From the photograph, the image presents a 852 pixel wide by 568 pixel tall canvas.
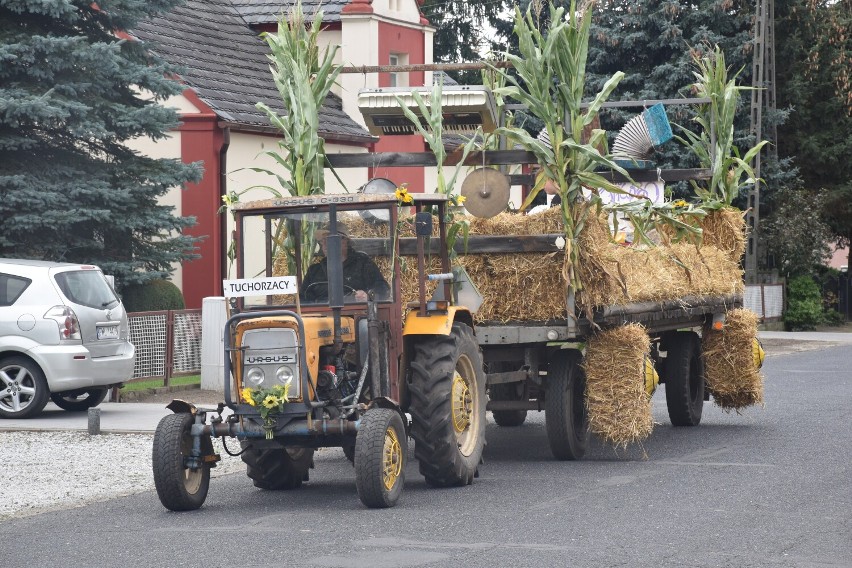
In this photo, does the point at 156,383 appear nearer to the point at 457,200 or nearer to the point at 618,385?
the point at 457,200

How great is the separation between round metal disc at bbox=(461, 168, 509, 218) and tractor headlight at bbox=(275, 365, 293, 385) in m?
3.17

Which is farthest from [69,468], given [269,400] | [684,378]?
[684,378]

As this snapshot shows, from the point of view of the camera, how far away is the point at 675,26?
39219 millimetres

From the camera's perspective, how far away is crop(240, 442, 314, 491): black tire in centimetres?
1105

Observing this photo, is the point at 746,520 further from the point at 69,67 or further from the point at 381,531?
the point at 69,67

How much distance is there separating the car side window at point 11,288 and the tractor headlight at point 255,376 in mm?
7199

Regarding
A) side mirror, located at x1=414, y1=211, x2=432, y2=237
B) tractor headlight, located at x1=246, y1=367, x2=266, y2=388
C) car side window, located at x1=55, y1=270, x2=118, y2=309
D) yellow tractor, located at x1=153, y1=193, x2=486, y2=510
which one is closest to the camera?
yellow tractor, located at x1=153, y1=193, x2=486, y2=510

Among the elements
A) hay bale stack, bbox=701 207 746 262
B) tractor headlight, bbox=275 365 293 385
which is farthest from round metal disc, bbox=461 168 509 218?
hay bale stack, bbox=701 207 746 262

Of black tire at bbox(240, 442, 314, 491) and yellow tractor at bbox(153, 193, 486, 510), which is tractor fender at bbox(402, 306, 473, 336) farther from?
black tire at bbox(240, 442, 314, 491)

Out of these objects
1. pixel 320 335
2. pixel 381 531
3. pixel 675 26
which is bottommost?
pixel 381 531

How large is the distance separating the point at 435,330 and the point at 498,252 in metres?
1.60

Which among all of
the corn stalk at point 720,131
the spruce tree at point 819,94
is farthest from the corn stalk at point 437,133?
the spruce tree at point 819,94

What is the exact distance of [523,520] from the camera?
9.34 metres

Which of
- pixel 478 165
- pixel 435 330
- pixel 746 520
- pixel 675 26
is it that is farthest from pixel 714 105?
pixel 675 26
